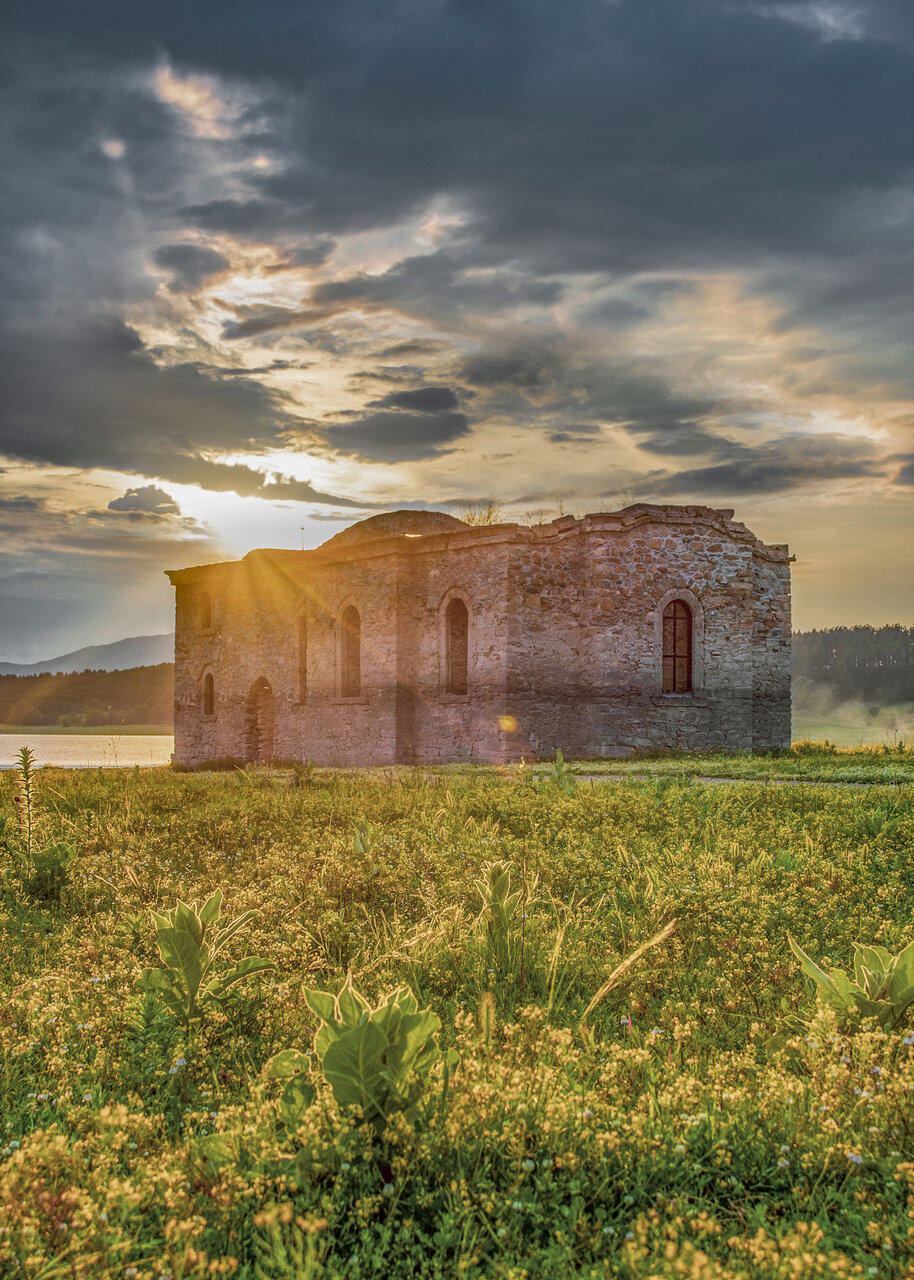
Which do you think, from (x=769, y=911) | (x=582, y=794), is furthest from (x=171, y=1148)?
(x=582, y=794)

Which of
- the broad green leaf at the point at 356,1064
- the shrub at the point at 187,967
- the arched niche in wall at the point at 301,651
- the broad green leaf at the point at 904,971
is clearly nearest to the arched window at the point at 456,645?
the arched niche in wall at the point at 301,651

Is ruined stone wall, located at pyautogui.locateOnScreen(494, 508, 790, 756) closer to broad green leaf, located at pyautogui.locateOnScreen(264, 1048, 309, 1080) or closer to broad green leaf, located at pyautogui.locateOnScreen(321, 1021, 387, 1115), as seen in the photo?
broad green leaf, located at pyautogui.locateOnScreen(264, 1048, 309, 1080)

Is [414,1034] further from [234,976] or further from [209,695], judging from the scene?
[209,695]

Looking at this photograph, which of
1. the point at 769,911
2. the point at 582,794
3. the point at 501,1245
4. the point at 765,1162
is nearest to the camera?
the point at 501,1245

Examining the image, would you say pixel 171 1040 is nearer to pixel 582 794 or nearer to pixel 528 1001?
pixel 528 1001

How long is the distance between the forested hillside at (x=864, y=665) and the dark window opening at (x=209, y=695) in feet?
164

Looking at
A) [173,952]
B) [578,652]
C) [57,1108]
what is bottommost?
[57,1108]

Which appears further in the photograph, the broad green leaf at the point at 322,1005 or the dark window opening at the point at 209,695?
the dark window opening at the point at 209,695

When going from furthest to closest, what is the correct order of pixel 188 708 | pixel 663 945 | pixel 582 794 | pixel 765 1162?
pixel 188 708, pixel 582 794, pixel 663 945, pixel 765 1162

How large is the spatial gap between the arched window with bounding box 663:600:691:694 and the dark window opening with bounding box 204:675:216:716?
55.2 ft

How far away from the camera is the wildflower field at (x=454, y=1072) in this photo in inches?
88.6

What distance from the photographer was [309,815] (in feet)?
30.7

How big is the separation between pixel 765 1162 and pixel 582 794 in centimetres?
778

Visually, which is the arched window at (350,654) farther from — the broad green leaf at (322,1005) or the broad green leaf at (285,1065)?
the broad green leaf at (322,1005)
